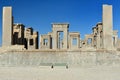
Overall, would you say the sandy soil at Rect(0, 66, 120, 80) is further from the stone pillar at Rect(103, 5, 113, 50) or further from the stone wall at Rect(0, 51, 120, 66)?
the stone pillar at Rect(103, 5, 113, 50)

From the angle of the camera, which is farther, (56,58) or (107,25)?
(107,25)

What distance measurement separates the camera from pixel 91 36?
4322cm

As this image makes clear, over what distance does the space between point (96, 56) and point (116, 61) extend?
200 cm

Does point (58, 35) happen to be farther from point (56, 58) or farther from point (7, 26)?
point (56, 58)

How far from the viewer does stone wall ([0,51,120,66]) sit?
24.4 m

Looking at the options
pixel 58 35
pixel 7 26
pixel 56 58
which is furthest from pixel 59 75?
pixel 58 35

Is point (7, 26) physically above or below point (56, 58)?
above

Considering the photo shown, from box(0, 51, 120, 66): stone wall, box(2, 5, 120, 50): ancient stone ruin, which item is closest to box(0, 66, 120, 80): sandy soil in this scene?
box(0, 51, 120, 66): stone wall

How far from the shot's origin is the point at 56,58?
80.8ft

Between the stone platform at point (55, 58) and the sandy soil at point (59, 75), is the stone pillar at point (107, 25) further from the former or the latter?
the sandy soil at point (59, 75)

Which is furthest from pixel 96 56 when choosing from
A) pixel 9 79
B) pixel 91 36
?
pixel 91 36

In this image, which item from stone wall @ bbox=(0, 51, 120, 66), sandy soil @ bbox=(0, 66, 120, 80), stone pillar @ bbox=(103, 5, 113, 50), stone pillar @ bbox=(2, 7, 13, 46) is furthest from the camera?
stone pillar @ bbox=(2, 7, 13, 46)

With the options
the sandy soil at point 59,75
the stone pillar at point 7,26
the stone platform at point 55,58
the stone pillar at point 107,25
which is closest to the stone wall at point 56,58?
the stone platform at point 55,58

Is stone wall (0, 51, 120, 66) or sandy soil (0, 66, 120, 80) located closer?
sandy soil (0, 66, 120, 80)
